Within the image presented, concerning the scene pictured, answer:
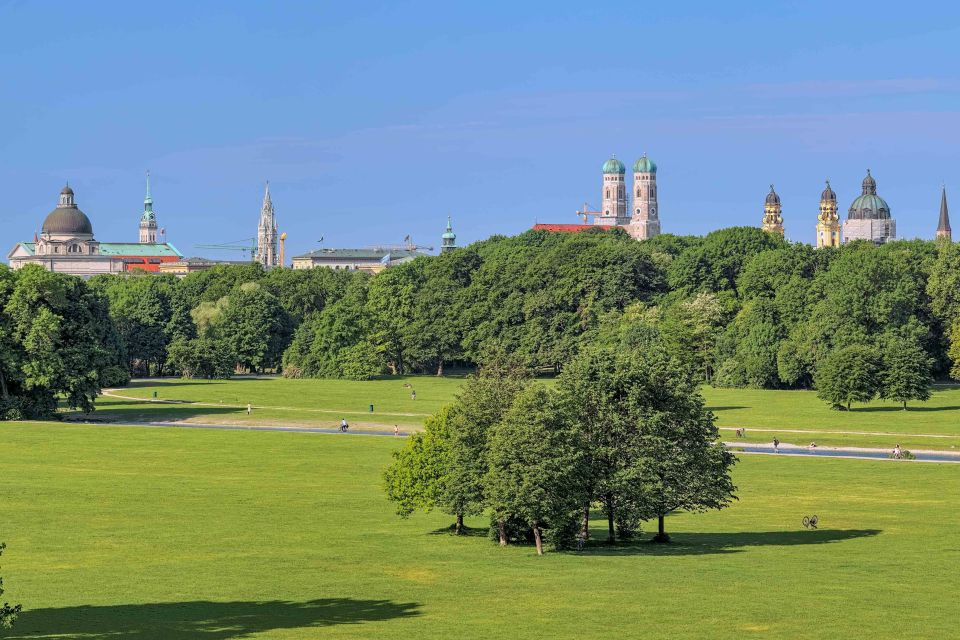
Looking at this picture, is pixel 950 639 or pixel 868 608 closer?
pixel 950 639

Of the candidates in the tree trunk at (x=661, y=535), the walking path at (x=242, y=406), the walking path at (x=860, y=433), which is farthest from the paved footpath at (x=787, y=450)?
the tree trunk at (x=661, y=535)

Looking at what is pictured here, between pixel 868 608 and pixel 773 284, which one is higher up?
pixel 773 284

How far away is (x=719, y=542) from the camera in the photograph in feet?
189

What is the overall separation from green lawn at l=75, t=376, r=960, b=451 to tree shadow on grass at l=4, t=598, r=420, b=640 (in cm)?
4912

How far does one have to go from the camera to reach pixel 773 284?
520 feet

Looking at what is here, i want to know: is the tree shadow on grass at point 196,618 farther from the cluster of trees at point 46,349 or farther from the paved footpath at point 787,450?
the cluster of trees at point 46,349

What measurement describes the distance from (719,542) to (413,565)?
496 inches

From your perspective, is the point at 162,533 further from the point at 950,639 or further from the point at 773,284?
the point at 773,284

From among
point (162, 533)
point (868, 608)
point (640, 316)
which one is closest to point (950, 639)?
point (868, 608)

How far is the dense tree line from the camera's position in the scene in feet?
443

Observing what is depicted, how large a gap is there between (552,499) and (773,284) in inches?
4301

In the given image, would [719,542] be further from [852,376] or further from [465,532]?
[852,376]

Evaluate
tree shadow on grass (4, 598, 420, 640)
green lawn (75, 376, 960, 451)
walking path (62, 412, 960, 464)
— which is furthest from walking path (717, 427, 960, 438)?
tree shadow on grass (4, 598, 420, 640)

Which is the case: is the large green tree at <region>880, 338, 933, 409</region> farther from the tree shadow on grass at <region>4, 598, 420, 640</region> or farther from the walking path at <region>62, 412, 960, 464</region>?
the tree shadow on grass at <region>4, 598, 420, 640</region>
